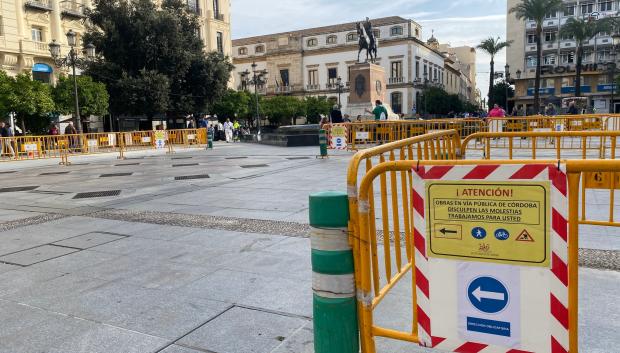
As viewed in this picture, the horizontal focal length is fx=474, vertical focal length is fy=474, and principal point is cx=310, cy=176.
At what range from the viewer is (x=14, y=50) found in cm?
3272

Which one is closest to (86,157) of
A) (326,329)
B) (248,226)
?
(248,226)

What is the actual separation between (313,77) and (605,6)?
43718 millimetres

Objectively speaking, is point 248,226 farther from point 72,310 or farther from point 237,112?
point 237,112

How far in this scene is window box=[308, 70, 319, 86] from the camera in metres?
77.8

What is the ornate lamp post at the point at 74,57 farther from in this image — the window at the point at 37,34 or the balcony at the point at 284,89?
the balcony at the point at 284,89

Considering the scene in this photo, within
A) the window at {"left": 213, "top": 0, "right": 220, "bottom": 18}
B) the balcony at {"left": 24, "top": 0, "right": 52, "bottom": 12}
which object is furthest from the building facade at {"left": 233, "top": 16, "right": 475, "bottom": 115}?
the balcony at {"left": 24, "top": 0, "right": 52, "bottom": 12}

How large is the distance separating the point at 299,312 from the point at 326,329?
3.89ft

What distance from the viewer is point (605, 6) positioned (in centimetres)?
6775

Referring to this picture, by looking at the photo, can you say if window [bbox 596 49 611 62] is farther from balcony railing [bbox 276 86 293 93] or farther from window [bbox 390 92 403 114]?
balcony railing [bbox 276 86 293 93]

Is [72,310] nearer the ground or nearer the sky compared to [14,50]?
nearer the ground

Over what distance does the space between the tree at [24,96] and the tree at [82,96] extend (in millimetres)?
786

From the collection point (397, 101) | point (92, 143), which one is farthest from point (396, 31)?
point (92, 143)

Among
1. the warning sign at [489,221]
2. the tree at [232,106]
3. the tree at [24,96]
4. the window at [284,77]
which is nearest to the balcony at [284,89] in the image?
the window at [284,77]

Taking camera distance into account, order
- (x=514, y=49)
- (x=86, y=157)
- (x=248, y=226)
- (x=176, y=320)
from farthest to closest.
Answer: (x=514, y=49) → (x=86, y=157) → (x=248, y=226) → (x=176, y=320)
